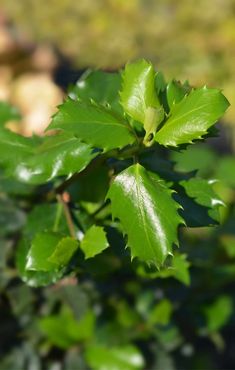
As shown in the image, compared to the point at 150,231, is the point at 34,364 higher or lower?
lower

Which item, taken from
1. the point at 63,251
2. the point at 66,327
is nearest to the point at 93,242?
the point at 63,251

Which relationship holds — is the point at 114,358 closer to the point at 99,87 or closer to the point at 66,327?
the point at 66,327

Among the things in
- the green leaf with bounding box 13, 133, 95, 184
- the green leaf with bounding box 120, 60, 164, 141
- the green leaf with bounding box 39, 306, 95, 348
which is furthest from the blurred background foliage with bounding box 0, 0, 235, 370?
the green leaf with bounding box 120, 60, 164, 141

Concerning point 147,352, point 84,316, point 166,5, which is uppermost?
point 166,5

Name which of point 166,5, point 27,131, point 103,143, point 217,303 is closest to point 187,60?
point 166,5

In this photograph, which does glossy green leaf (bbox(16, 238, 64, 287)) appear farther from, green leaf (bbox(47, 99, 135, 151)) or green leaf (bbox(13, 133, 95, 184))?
green leaf (bbox(47, 99, 135, 151))

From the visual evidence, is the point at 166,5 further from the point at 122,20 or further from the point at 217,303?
the point at 217,303
